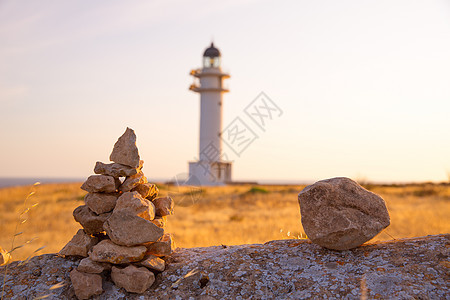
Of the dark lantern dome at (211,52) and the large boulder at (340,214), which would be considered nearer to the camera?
the large boulder at (340,214)

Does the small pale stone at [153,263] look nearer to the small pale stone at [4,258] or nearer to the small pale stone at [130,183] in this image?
the small pale stone at [130,183]

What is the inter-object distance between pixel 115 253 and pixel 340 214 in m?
2.83

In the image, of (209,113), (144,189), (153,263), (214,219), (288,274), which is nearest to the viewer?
(288,274)

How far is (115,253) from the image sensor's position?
14.9 feet

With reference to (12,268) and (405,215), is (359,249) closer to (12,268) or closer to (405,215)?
(12,268)

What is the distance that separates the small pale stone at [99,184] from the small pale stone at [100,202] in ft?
0.23

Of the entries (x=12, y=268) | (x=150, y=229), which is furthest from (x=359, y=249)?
(x=12, y=268)

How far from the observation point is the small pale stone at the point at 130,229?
4605 millimetres

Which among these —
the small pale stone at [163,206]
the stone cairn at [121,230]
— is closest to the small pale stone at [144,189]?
the stone cairn at [121,230]

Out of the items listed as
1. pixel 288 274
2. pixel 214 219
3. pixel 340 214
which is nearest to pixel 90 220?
pixel 288 274

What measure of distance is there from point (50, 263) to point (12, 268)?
478 millimetres

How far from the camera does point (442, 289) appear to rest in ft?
12.9

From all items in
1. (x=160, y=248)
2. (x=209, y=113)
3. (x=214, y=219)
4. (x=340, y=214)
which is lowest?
(x=214, y=219)

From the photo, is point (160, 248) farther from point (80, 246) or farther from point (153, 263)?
point (80, 246)
